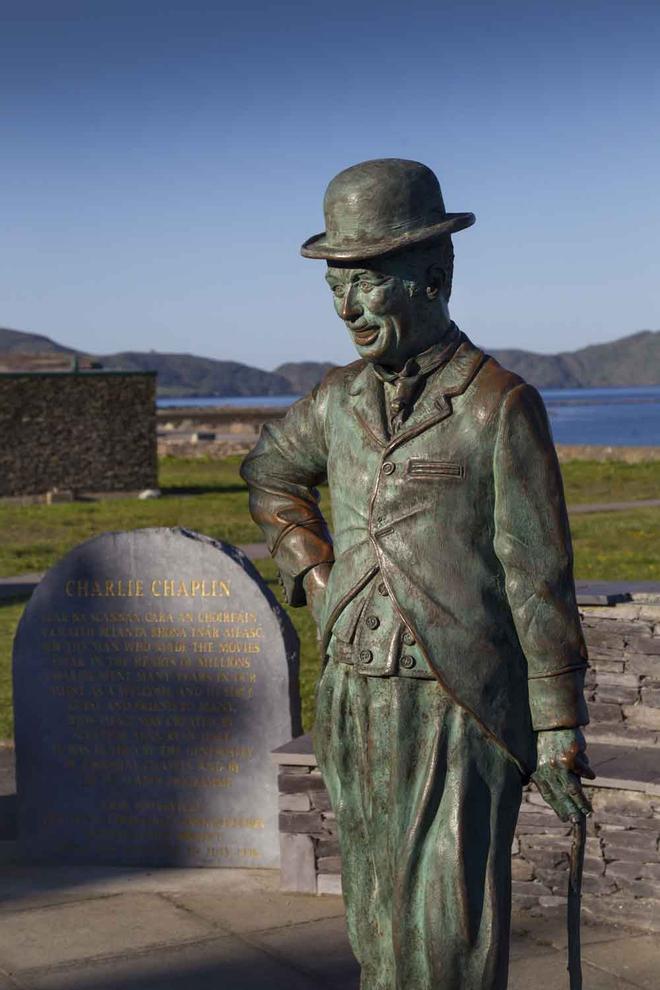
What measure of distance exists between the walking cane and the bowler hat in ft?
4.54

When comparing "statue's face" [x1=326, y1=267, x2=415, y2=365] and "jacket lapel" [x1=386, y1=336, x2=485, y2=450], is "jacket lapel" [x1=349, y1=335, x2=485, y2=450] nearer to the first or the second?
"jacket lapel" [x1=386, y1=336, x2=485, y2=450]

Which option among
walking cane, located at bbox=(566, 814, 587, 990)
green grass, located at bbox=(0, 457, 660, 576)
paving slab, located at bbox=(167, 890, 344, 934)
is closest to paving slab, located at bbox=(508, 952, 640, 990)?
paving slab, located at bbox=(167, 890, 344, 934)

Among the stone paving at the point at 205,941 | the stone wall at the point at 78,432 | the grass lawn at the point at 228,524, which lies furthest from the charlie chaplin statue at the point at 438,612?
the stone wall at the point at 78,432

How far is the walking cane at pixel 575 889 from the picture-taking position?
3.60 m

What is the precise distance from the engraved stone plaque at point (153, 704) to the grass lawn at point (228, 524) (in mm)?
2581

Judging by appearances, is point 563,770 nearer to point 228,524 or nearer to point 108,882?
point 108,882

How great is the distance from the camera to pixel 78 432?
30047 mm

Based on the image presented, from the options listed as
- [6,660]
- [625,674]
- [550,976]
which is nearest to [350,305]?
[550,976]

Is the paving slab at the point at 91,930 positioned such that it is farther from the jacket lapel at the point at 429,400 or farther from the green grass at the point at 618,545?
the green grass at the point at 618,545

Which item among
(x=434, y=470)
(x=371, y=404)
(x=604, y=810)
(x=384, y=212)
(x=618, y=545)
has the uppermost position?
(x=384, y=212)

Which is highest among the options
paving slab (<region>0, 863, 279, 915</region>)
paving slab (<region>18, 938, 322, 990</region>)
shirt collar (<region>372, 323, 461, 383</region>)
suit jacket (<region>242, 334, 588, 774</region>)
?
shirt collar (<region>372, 323, 461, 383</region>)

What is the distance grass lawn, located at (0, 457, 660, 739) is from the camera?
13.7m

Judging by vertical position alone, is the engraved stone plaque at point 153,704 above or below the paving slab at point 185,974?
above

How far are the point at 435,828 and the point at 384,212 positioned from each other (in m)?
1.43
